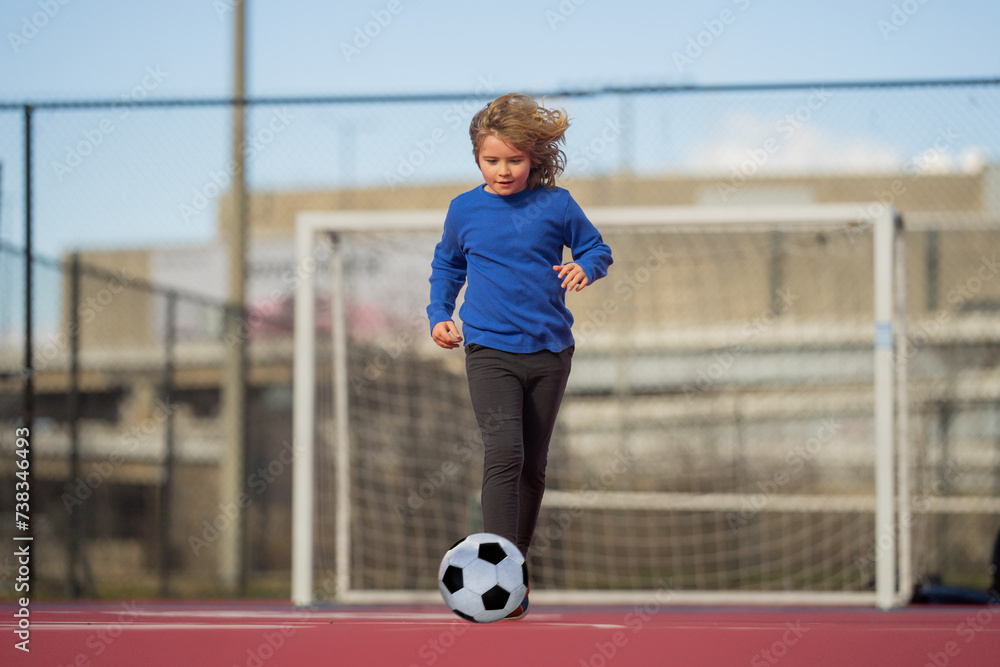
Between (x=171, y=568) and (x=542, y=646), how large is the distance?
5.10 m

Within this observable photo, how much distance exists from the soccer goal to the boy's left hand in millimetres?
2545

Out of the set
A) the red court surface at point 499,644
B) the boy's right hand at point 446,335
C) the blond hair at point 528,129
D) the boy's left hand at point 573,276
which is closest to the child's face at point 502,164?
the blond hair at point 528,129

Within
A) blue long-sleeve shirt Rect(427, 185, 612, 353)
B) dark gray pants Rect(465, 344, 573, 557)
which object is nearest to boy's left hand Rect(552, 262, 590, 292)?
blue long-sleeve shirt Rect(427, 185, 612, 353)

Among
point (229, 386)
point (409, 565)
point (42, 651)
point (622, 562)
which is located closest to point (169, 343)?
point (229, 386)

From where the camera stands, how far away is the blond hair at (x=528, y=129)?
225 centimetres

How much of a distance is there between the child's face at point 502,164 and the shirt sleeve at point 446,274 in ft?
0.56

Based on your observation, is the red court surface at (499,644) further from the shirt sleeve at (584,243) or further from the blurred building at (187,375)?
the blurred building at (187,375)

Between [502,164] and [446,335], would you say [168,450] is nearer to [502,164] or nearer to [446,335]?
[446,335]

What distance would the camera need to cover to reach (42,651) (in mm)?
2418

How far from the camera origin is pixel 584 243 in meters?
2.40

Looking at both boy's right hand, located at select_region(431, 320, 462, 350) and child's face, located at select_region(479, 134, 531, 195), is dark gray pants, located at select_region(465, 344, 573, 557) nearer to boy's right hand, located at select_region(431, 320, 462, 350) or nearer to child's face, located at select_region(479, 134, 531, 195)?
boy's right hand, located at select_region(431, 320, 462, 350)

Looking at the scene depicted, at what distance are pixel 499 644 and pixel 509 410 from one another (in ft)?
2.07

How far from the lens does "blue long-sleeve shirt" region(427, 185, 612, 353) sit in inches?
90.6

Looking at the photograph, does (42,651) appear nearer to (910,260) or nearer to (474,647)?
(474,647)
